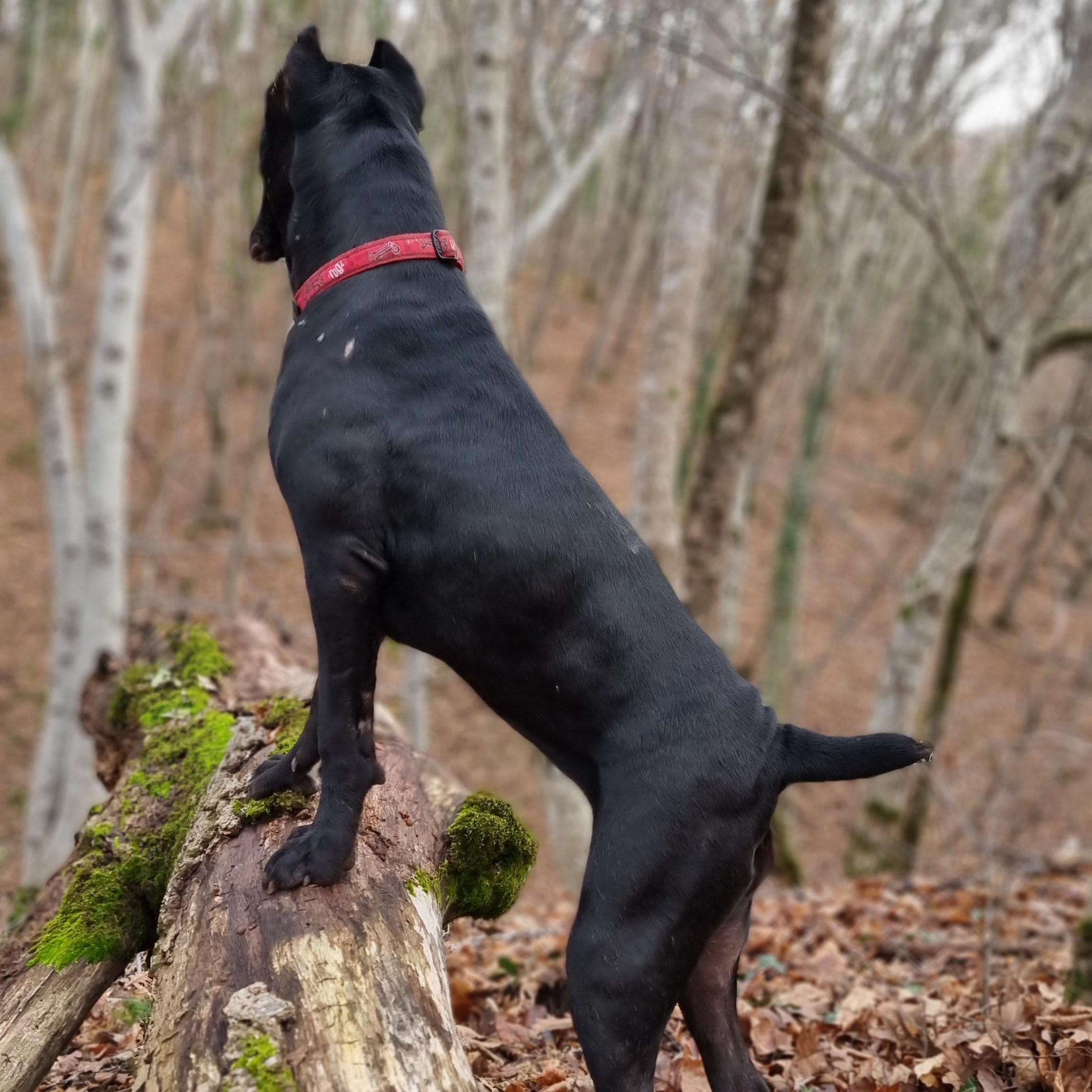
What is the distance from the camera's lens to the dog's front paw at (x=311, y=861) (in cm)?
234

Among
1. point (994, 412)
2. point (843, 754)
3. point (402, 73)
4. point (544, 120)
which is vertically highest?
point (544, 120)

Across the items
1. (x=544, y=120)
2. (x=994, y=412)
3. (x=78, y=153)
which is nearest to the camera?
(x=994, y=412)

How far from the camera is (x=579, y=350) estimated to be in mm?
27922

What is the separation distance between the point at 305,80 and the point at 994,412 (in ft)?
20.0

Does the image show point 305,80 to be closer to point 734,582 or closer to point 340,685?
point 340,685

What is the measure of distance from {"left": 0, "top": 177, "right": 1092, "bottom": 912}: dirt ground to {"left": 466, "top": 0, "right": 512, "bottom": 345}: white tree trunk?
7.82 ft

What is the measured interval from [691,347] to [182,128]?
6271 mm

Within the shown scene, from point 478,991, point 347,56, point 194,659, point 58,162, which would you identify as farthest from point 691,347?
point 58,162

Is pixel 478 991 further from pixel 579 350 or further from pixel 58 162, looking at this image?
pixel 58 162

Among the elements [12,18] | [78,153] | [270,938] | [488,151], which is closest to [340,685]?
[270,938]

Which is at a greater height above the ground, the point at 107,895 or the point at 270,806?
the point at 270,806

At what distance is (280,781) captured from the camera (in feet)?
9.09

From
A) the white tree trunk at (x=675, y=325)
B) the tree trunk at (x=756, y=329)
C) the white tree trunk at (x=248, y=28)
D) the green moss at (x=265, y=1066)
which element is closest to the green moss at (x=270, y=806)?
the green moss at (x=265, y=1066)

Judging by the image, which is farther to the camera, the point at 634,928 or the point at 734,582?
the point at 734,582
